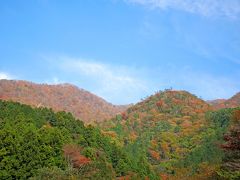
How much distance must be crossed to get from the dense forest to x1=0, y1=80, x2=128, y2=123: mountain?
78.4 ft

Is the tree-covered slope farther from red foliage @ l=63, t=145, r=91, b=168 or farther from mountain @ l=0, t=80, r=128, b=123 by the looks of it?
mountain @ l=0, t=80, r=128, b=123

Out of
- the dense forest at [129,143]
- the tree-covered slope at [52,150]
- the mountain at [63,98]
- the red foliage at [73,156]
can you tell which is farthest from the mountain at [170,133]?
the mountain at [63,98]

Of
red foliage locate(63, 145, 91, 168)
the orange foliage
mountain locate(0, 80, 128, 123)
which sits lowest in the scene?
red foliage locate(63, 145, 91, 168)

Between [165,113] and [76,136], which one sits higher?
[165,113]

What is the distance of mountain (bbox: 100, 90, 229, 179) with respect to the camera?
192ft

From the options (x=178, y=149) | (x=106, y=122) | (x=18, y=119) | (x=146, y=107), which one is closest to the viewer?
(x=18, y=119)

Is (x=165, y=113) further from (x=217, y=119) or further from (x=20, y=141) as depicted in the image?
(x=20, y=141)

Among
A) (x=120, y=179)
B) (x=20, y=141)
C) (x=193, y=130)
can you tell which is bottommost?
(x=120, y=179)

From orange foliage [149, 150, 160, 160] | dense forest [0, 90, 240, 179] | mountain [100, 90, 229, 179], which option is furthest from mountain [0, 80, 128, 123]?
orange foliage [149, 150, 160, 160]

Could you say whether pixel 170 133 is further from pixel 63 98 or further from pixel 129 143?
pixel 63 98

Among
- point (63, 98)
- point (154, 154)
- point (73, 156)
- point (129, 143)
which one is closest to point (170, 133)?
point (129, 143)

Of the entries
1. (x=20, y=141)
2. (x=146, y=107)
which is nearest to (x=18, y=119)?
(x=20, y=141)

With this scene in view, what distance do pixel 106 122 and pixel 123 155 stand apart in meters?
37.3

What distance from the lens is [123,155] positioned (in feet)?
170
